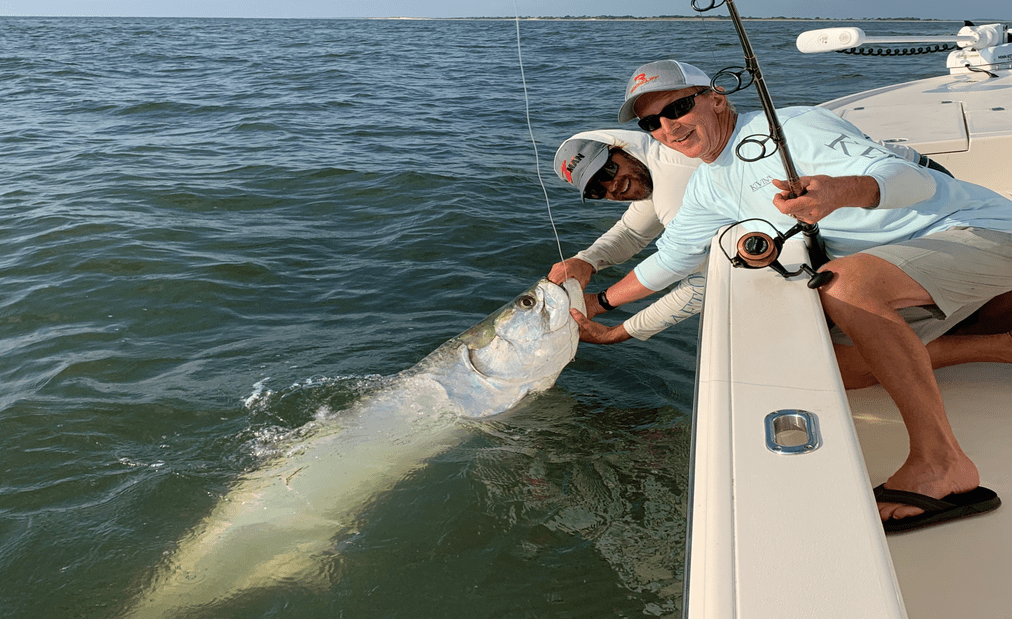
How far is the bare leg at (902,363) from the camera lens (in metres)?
1.91

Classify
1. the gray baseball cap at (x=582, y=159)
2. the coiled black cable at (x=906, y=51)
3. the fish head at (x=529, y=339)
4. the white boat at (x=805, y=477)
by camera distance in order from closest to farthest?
the white boat at (x=805, y=477), the fish head at (x=529, y=339), the gray baseball cap at (x=582, y=159), the coiled black cable at (x=906, y=51)

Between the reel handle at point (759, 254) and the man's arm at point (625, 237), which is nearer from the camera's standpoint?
the reel handle at point (759, 254)

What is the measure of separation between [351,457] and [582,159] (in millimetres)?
1744

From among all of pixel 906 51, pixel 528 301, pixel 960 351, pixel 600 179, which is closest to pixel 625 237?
pixel 600 179

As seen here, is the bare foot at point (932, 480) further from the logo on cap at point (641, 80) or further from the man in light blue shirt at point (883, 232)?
the logo on cap at point (641, 80)

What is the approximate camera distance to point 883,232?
2.40 m

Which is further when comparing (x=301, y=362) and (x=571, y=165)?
(x=301, y=362)

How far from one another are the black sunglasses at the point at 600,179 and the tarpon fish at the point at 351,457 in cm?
60

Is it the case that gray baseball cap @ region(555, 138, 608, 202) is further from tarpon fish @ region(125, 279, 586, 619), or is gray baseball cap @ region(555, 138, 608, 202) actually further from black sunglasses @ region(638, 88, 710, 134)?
black sunglasses @ region(638, 88, 710, 134)

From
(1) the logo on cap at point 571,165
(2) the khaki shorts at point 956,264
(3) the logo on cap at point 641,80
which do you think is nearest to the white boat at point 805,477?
(2) the khaki shorts at point 956,264

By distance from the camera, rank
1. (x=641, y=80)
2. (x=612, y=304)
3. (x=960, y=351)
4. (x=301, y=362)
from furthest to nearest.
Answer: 1. (x=301, y=362)
2. (x=612, y=304)
3. (x=641, y=80)
4. (x=960, y=351)

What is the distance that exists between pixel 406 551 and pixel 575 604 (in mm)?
693

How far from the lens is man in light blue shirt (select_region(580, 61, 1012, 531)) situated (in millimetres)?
1939

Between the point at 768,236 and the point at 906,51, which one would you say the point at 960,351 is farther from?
the point at 906,51
